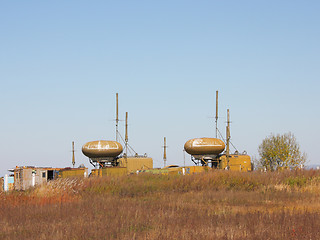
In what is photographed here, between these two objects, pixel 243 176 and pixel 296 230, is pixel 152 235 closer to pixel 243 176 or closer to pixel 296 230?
pixel 296 230

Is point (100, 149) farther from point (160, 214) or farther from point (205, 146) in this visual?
point (160, 214)

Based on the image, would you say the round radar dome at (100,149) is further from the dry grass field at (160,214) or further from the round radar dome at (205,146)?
the dry grass field at (160,214)

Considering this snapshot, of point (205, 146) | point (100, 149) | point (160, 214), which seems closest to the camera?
point (160, 214)

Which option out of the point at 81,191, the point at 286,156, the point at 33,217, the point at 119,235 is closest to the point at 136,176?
the point at 81,191

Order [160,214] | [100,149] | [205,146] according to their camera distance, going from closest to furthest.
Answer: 1. [160,214]
2. [205,146]
3. [100,149]

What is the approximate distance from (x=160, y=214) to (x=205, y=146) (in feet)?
98.4

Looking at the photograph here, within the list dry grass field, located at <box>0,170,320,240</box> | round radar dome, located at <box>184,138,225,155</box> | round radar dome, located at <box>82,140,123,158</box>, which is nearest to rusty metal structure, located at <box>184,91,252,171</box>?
round radar dome, located at <box>184,138,225,155</box>

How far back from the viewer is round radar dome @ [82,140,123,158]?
43.7 metres

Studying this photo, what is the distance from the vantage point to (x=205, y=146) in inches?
1638

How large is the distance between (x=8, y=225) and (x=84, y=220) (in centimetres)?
221

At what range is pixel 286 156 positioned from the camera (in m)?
50.6

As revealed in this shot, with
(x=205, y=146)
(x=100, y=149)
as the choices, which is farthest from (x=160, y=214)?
(x=100, y=149)

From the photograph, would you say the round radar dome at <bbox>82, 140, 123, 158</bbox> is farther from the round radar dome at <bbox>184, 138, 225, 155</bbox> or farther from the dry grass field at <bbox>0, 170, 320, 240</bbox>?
the dry grass field at <bbox>0, 170, 320, 240</bbox>

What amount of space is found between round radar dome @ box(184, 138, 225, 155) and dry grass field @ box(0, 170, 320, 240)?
18969mm
